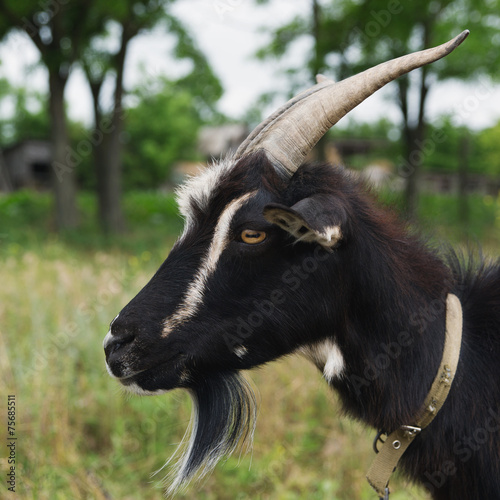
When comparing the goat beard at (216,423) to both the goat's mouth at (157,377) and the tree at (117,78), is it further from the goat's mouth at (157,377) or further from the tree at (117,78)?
the tree at (117,78)

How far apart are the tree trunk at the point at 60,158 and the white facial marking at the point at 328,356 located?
1156cm

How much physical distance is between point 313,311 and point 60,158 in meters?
12.3

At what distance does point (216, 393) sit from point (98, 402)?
2174 millimetres

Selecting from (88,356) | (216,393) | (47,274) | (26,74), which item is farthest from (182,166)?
(216,393)

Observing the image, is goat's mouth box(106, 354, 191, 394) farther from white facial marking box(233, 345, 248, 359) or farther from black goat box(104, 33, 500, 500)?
white facial marking box(233, 345, 248, 359)

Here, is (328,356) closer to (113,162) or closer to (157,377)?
(157,377)

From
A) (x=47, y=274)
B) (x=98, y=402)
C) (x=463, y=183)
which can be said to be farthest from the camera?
(x=463, y=183)

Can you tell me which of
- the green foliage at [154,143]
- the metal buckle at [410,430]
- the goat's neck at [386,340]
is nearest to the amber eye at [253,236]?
the goat's neck at [386,340]

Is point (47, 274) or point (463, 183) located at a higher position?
point (463, 183)

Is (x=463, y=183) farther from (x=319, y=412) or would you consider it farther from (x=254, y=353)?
(x=254, y=353)

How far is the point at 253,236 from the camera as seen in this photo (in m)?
1.66

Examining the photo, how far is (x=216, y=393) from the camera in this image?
1.88m

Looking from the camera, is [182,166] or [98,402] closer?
[98,402]

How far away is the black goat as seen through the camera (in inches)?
66.3
